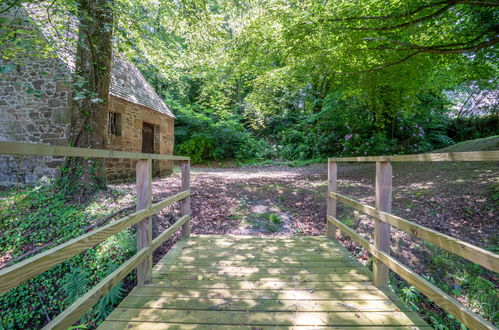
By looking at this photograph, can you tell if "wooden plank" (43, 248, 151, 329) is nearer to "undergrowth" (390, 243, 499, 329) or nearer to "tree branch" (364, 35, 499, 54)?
"undergrowth" (390, 243, 499, 329)

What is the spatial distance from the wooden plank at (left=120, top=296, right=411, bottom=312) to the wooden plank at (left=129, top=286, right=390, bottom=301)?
0.15ft

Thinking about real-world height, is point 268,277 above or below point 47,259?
below

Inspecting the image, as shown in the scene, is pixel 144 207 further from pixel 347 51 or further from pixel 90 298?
pixel 347 51

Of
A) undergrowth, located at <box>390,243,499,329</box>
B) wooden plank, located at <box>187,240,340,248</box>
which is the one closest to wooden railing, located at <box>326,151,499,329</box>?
wooden plank, located at <box>187,240,340,248</box>

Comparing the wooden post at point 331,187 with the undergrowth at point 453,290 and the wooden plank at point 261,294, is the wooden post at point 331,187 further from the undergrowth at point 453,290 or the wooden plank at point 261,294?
the wooden plank at point 261,294

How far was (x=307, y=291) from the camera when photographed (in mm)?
2357

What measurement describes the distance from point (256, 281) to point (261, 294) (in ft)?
0.82

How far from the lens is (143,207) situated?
2486mm

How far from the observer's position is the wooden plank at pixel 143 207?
2.44 metres

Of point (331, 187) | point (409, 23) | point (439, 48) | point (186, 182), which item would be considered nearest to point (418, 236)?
point (331, 187)

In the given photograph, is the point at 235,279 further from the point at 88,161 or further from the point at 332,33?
the point at 332,33

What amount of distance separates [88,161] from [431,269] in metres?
6.02

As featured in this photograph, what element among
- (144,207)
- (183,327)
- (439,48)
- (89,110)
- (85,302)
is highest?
(439,48)

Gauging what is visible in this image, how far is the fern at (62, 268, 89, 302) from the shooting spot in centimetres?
321
